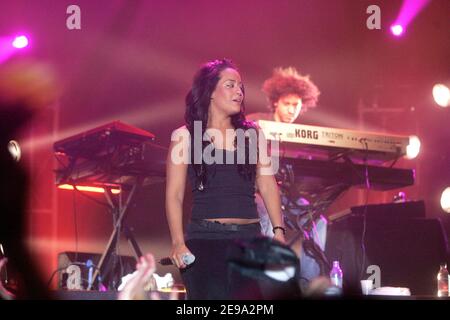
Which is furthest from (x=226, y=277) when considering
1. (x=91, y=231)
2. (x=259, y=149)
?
(x=91, y=231)

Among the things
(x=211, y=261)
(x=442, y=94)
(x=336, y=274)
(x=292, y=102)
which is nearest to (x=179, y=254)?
(x=211, y=261)

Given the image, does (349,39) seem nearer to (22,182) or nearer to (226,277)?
(22,182)

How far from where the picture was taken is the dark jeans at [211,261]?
301 cm

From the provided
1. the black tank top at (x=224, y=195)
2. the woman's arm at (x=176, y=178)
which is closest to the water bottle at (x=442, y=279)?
the black tank top at (x=224, y=195)

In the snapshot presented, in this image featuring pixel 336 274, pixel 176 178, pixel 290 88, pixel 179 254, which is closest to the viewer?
pixel 179 254

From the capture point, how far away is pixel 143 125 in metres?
7.16

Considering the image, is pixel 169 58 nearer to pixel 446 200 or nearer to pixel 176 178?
pixel 446 200

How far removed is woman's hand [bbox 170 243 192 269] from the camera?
304cm

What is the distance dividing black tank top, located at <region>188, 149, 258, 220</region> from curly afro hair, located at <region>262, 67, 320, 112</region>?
3.77 meters

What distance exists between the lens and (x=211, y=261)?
3068 millimetres

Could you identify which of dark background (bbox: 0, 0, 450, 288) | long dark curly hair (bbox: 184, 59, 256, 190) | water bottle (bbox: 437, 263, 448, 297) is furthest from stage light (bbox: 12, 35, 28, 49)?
water bottle (bbox: 437, 263, 448, 297)

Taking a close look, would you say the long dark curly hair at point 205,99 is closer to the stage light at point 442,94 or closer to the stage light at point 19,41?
the stage light at point 442,94

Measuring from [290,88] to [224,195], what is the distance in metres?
3.92

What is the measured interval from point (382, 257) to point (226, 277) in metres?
2.54
